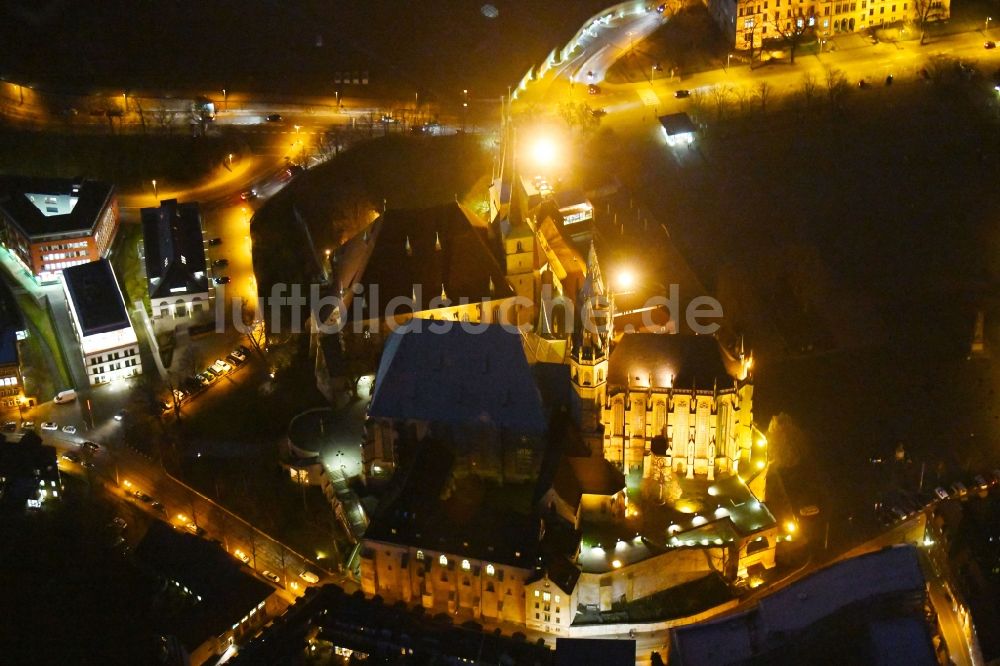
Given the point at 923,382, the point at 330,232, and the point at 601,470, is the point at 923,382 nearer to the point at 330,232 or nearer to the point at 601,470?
the point at 601,470

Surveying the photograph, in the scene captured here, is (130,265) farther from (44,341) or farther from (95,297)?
(44,341)

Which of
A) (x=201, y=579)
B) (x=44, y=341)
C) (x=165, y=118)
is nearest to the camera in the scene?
(x=201, y=579)

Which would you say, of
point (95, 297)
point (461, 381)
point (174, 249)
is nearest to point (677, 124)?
point (174, 249)

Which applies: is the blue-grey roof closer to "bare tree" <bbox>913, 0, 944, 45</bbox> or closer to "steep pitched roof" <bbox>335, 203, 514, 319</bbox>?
"steep pitched roof" <bbox>335, 203, 514, 319</bbox>

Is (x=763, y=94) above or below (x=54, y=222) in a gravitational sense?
above

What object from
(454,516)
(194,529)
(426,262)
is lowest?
(194,529)
